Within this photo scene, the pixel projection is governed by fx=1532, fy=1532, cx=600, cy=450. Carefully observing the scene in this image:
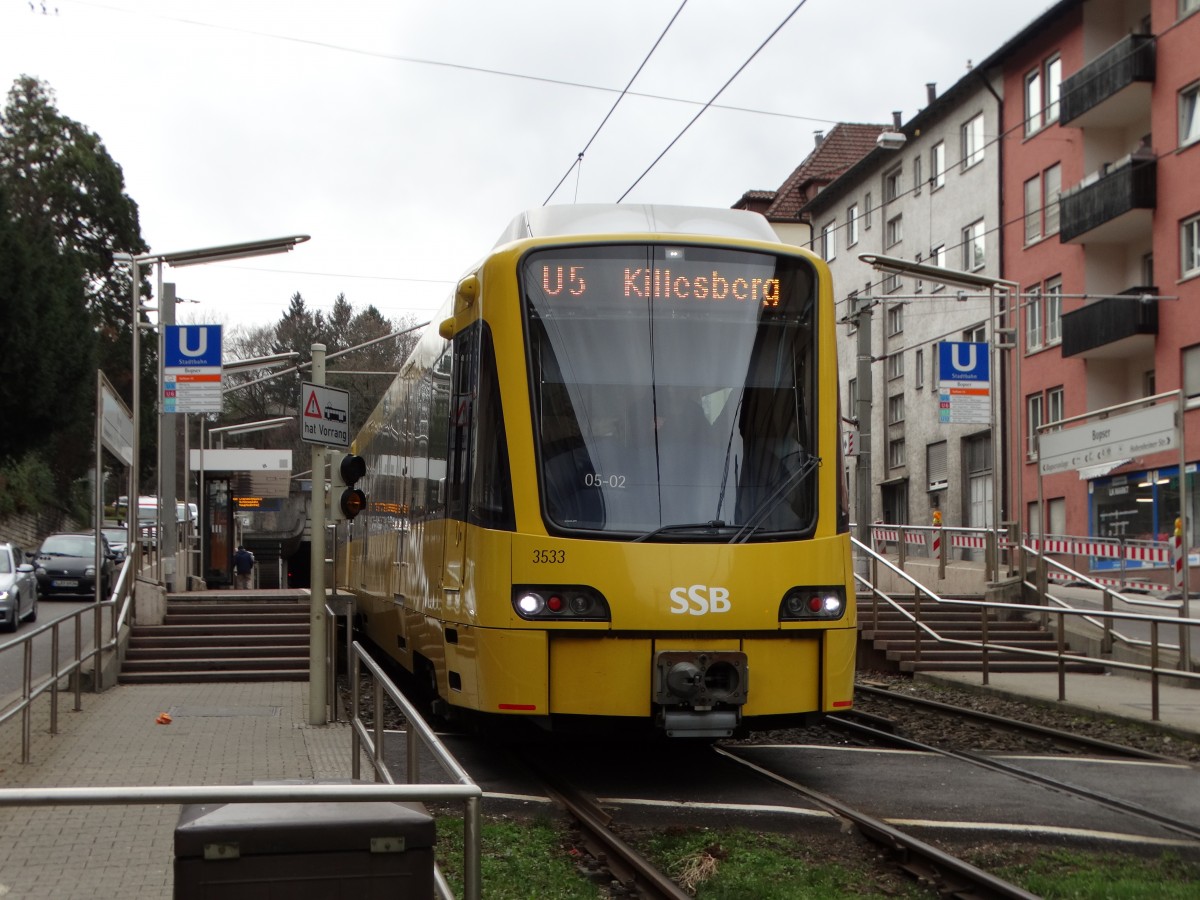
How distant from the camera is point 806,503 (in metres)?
9.80

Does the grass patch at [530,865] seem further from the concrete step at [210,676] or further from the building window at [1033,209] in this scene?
the building window at [1033,209]

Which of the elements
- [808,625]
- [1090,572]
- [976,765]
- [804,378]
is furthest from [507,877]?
[1090,572]

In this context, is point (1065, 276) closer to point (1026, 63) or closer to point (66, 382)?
point (1026, 63)

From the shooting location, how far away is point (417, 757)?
5.65 m

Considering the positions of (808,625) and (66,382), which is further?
(66,382)

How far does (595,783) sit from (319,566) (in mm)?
4726

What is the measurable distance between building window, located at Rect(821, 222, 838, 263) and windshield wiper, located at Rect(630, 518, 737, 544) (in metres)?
47.8

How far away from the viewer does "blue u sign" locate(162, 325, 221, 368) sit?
68.5 ft

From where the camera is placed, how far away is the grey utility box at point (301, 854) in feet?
11.7

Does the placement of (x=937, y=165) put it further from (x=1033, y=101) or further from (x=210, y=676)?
(x=210, y=676)

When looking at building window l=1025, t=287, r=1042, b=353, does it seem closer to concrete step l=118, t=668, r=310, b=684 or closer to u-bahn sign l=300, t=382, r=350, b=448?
concrete step l=118, t=668, r=310, b=684

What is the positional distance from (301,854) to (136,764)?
7952mm

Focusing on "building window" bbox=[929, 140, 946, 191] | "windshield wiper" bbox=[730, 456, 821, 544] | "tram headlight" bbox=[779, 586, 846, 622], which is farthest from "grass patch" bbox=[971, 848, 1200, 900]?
"building window" bbox=[929, 140, 946, 191]

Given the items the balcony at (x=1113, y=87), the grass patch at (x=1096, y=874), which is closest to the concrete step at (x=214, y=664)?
the grass patch at (x=1096, y=874)
